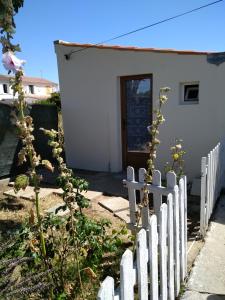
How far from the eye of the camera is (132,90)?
703 cm

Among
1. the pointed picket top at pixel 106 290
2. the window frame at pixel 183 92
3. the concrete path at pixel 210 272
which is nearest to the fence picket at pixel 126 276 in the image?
the pointed picket top at pixel 106 290

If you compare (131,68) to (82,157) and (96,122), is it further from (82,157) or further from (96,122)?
(82,157)

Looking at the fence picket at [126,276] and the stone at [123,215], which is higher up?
the fence picket at [126,276]

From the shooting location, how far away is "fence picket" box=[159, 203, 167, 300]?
7.07 ft

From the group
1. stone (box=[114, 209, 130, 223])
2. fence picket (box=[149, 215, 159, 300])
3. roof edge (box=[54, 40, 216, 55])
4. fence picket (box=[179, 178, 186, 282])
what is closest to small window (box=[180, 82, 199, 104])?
roof edge (box=[54, 40, 216, 55])

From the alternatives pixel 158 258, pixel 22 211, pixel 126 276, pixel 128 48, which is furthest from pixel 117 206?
pixel 128 48

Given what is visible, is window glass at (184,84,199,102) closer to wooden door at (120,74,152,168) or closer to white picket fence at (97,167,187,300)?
wooden door at (120,74,152,168)

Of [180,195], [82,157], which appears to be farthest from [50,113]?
[180,195]

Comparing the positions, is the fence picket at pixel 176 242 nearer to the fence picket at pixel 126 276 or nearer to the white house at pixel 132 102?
the fence picket at pixel 126 276

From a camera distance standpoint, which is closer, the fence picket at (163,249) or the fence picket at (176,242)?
the fence picket at (163,249)

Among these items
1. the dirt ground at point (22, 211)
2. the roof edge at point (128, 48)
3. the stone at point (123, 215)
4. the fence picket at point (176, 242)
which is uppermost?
the roof edge at point (128, 48)

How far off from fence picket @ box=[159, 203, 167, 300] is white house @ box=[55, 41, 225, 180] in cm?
409

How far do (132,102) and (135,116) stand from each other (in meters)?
0.35

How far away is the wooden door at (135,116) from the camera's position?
686cm
